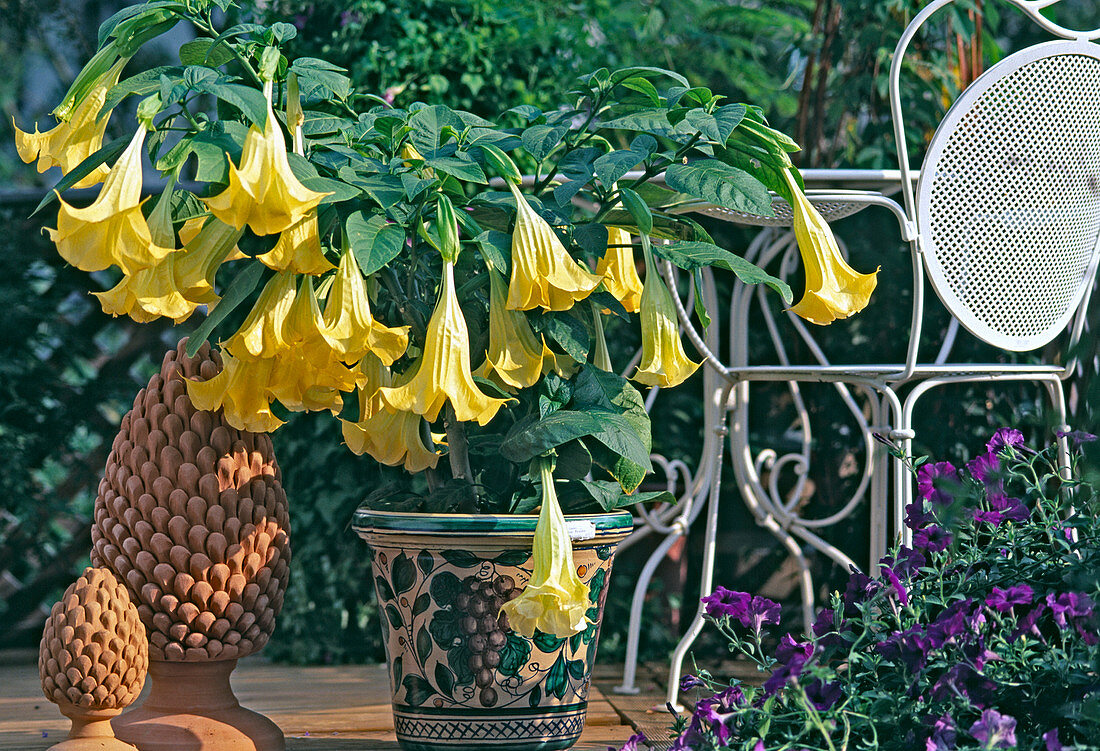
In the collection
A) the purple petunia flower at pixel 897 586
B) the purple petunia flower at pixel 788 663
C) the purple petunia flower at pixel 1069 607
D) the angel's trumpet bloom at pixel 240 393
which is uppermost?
the angel's trumpet bloom at pixel 240 393

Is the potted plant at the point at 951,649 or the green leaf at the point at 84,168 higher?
the green leaf at the point at 84,168

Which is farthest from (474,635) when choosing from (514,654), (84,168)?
(84,168)

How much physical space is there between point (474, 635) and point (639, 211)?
0.57 m

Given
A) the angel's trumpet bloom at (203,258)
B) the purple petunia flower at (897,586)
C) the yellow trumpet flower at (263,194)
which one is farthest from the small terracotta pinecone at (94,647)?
the purple petunia flower at (897,586)

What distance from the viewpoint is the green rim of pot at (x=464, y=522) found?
1.29 m

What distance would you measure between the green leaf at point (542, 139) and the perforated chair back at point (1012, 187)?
57cm

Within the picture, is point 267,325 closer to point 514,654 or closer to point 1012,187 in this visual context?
point 514,654

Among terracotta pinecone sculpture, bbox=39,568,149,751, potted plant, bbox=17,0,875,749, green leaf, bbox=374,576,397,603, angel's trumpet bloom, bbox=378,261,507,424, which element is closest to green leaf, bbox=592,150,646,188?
potted plant, bbox=17,0,875,749

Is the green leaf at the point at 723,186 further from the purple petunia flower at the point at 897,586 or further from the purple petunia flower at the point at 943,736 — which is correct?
the purple petunia flower at the point at 943,736

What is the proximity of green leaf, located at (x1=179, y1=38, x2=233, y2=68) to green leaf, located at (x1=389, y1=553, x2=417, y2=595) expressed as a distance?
65 centimetres

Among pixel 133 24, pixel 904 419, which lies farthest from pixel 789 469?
pixel 133 24

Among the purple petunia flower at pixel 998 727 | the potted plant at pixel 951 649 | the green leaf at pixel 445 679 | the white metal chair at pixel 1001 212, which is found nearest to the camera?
the purple petunia flower at pixel 998 727

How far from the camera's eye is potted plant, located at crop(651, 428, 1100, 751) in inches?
38.3

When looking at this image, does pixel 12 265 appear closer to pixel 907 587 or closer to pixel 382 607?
pixel 382 607
